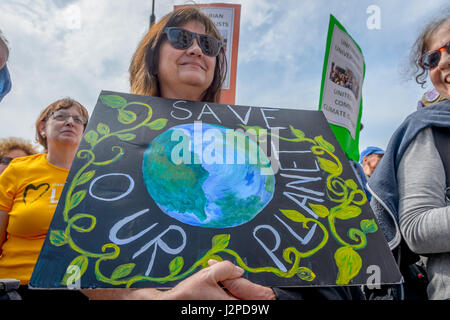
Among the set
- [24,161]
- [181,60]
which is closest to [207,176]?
[181,60]

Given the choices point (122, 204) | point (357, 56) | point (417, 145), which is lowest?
point (122, 204)

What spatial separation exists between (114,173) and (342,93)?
2051 millimetres

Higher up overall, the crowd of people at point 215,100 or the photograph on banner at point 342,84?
the photograph on banner at point 342,84

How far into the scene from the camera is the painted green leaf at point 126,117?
1.08 m

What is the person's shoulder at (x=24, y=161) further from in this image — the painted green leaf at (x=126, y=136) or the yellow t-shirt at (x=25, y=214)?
the painted green leaf at (x=126, y=136)

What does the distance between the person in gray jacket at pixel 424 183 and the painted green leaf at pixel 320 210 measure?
1.14 feet

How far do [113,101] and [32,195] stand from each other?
98 cm

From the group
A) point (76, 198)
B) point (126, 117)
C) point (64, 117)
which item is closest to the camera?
point (76, 198)

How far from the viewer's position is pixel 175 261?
80 centimetres

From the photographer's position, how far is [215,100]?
1566mm

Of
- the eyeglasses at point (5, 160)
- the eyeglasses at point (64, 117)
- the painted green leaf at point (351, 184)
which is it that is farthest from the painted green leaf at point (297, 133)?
the eyeglasses at point (5, 160)

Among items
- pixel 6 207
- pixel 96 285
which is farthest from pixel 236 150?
pixel 6 207

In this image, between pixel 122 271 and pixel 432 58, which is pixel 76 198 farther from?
pixel 432 58

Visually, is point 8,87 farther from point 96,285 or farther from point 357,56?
point 357,56
